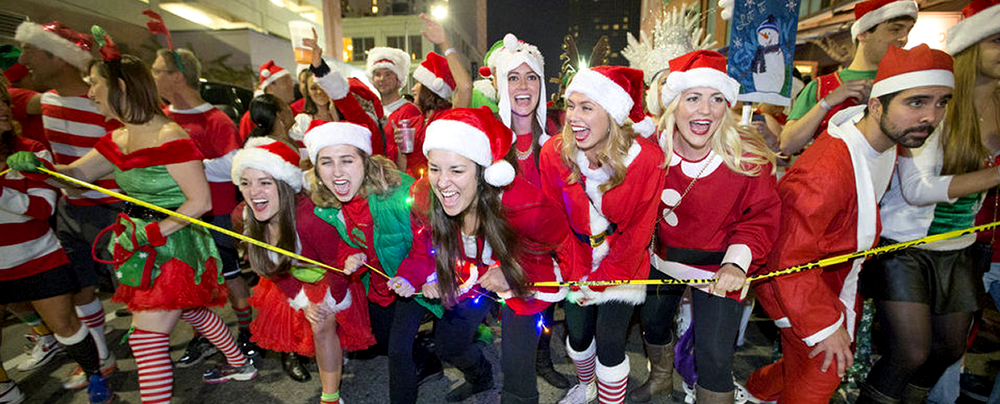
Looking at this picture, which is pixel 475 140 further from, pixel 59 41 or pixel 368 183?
pixel 59 41

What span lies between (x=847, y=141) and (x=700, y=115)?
2.31 feet

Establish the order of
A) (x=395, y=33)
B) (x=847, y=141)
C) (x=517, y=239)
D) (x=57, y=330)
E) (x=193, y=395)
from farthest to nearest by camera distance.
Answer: (x=395, y=33), (x=193, y=395), (x=57, y=330), (x=517, y=239), (x=847, y=141)

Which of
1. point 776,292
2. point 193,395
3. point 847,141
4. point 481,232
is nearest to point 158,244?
point 193,395

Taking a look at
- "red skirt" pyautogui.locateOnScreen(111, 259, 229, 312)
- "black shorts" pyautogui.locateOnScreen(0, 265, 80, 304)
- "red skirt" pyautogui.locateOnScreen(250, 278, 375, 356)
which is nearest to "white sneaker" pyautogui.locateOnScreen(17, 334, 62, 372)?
"black shorts" pyautogui.locateOnScreen(0, 265, 80, 304)

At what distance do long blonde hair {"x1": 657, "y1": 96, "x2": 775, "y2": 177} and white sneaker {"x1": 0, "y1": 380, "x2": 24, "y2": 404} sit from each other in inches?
179

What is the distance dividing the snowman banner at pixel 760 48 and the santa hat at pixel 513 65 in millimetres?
1327

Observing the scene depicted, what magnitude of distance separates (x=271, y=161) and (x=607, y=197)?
1887 mm

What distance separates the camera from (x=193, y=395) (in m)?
3.09

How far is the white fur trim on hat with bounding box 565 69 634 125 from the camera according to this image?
2301 millimetres

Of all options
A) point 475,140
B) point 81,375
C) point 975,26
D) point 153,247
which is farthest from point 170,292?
point 975,26

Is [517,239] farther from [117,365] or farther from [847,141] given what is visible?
[117,365]

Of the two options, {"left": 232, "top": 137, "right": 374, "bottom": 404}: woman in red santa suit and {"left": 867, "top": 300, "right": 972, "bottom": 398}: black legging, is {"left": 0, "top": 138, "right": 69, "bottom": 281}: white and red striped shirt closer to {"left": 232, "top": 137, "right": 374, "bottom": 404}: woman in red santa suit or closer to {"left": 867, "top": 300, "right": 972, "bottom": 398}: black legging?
{"left": 232, "top": 137, "right": 374, "bottom": 404}: woman in red santa suit

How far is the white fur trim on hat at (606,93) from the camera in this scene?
7.55 ft

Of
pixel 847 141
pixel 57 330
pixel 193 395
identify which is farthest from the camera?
pixel 193 395
